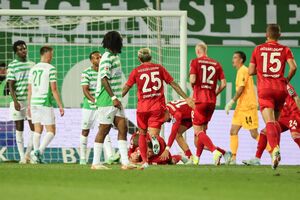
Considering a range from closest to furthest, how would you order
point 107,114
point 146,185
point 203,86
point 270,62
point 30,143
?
point 146,185 → point 107,114 → point 270,62 → point 203,86 → point 30,143

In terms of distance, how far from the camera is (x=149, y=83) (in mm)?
13641

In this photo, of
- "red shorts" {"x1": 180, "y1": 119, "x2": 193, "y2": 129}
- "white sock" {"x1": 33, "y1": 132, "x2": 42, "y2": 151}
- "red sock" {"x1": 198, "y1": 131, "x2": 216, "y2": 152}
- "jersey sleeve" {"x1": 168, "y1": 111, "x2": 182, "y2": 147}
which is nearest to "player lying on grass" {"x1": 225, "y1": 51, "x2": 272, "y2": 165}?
"red shorts" {"x1": 180, "y1": 119, "x2": 193, "y2": 129}

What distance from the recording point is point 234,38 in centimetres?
2594

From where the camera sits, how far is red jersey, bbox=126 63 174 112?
1349 centimetres

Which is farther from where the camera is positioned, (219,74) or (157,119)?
(219,74)

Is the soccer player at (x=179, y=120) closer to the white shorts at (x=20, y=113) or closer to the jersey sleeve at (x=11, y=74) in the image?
the white shorts at (x=20, y=113)

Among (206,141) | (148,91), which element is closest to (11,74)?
(148,91)

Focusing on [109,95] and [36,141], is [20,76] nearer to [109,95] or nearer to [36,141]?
[36,141]

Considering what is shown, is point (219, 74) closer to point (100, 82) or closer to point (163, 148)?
point (163, 148)

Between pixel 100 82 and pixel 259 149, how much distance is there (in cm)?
372

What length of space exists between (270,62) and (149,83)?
193cm

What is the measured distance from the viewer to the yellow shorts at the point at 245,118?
16.6 metres

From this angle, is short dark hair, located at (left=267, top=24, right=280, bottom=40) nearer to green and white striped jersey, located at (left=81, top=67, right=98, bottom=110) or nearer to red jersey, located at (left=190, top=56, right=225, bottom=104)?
red jersey, located at (left=190, top=56, right=225, bottom=104)

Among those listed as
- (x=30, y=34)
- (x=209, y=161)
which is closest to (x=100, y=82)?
(x=209, y=161)
